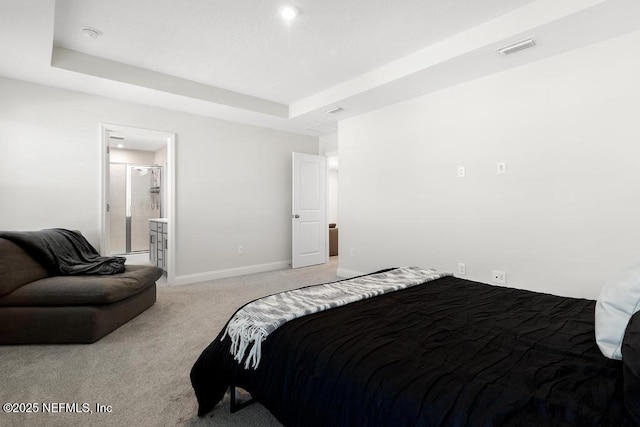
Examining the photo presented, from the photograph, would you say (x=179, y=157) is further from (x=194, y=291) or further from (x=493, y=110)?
(x=493, y=110)

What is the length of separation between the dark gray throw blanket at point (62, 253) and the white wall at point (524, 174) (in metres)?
3.16

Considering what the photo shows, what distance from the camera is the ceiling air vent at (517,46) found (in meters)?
2.57

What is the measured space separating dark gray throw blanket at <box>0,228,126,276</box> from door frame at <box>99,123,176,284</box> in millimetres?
461

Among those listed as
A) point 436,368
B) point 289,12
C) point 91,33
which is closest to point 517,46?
point 289,12

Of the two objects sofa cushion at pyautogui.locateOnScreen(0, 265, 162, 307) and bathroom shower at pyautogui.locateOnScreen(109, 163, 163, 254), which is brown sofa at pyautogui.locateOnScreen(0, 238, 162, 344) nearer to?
sofa cushion at pyautogui.locateOnScreen(0, 265, 162, 307)

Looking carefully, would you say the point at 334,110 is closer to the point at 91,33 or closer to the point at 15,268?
the point at 91,33

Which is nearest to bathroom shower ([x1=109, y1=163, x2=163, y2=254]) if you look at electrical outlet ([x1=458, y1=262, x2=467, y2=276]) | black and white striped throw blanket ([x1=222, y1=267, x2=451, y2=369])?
electrical outlet ([x1=458, y1=262, x2=467, y2=276])

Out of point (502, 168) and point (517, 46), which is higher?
point (517, 46)

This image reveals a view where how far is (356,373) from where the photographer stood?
1038mm

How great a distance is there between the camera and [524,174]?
297 centimetres

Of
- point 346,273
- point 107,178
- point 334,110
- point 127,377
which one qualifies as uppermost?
point 334,110

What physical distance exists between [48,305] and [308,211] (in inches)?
148

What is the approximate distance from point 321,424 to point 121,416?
1.22 metres

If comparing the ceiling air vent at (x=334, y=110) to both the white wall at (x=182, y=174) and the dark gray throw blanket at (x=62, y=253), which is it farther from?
the dark gray throw blanket at (x=62, y=253)
